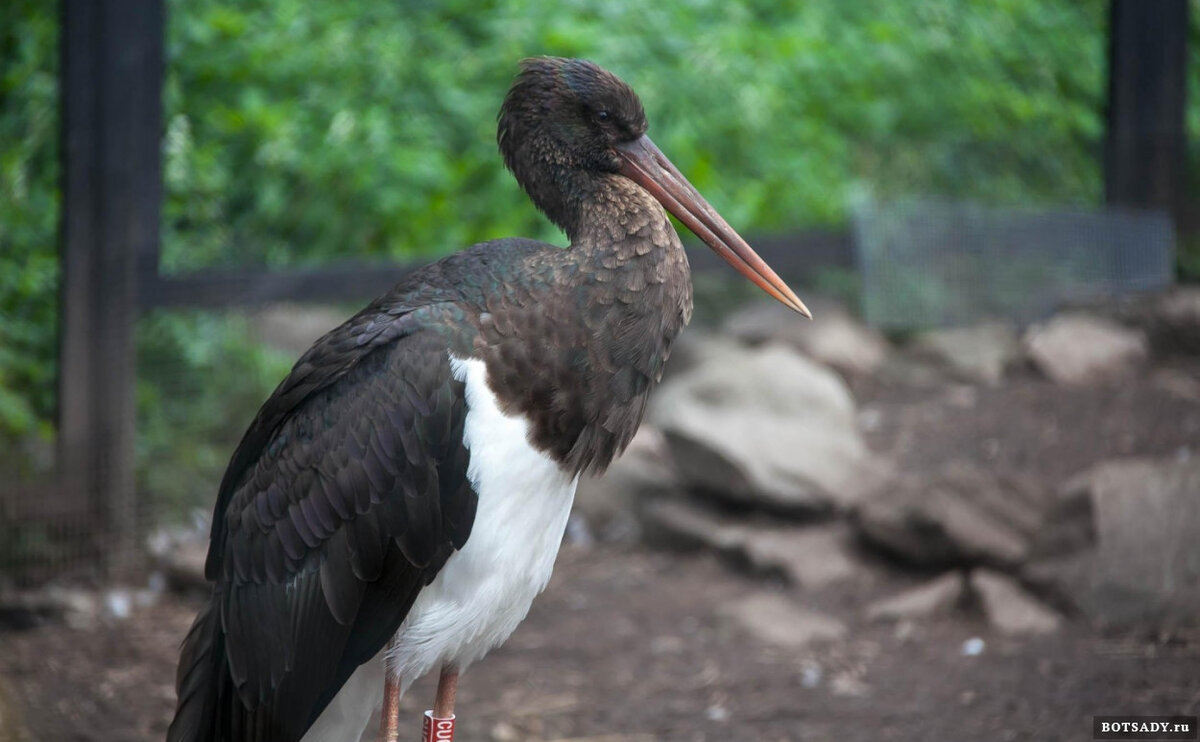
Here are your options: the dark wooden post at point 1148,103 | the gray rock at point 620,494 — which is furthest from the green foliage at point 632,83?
the gray rock at point 620,494

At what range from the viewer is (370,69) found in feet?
17.8

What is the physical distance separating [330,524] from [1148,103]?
15.1 feet

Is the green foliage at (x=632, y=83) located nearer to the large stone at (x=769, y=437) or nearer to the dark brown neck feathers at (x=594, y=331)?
the large stone at (x=769, y=437)

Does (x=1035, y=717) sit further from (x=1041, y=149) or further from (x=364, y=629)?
(x=1041, y=149)

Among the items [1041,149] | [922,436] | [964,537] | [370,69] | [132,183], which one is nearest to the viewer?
[964,537]

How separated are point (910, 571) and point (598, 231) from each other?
2.07 metres

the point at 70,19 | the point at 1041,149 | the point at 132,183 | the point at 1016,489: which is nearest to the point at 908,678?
the point at 1016,489

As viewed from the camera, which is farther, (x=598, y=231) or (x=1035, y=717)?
(x=1035, y=717)

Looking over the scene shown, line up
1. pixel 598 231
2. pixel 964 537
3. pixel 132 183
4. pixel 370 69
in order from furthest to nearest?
pixel 370 69 → pixel 132 183 → pixel 964 537 → pixel 598 231

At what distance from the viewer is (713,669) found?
3773 mm

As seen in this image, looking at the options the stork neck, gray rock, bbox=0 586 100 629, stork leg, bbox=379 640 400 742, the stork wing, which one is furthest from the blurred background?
the stork neck

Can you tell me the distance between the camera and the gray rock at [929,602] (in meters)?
3.92

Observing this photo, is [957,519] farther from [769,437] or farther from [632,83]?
[632,83]

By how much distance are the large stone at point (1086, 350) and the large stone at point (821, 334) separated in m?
0.62
